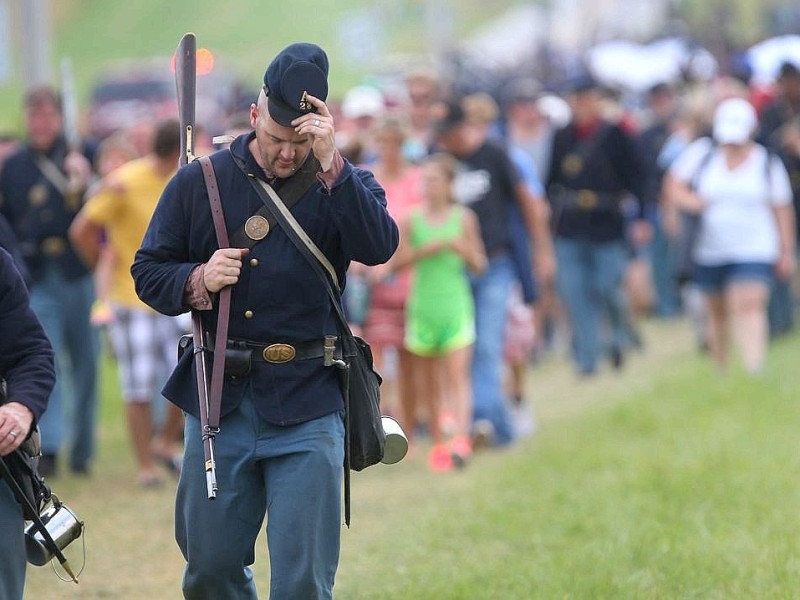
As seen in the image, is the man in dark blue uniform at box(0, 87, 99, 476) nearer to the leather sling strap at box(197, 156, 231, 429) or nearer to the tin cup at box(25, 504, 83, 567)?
the tin cup at box(25, 504, 83, 567)

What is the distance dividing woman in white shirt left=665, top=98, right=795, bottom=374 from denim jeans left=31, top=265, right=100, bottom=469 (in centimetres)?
463

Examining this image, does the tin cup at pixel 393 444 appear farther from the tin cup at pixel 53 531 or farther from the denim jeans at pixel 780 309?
the denim jeans at pixel 780 309

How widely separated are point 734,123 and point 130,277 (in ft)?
15.4

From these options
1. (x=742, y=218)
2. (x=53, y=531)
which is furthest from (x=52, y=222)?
(x=53, y=531)

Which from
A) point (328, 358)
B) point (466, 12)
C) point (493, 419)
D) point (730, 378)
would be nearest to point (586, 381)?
point (730, 378)

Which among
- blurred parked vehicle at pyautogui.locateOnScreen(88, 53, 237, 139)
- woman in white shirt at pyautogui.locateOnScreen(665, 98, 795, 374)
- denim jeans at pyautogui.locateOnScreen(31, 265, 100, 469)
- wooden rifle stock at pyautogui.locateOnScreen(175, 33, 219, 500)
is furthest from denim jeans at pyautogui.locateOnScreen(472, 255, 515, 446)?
blurred parked vehicle at pyautogui.locateOnScreen(88, 53, 237, 139)

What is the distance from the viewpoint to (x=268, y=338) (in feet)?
17.9

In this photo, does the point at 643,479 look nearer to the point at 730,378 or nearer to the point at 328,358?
the point at 730,378

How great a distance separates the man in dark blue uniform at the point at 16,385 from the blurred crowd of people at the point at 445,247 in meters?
4.16

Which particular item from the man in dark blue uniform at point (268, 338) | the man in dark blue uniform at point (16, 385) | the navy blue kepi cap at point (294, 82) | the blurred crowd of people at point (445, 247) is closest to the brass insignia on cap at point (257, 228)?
the man in dark blue uniform at point (268, 338)

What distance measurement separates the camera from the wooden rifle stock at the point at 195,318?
17.6 feet

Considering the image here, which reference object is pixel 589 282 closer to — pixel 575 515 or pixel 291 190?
pixel 575 515

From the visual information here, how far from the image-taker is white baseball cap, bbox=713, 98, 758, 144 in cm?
1239

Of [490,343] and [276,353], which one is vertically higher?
[276,353]
